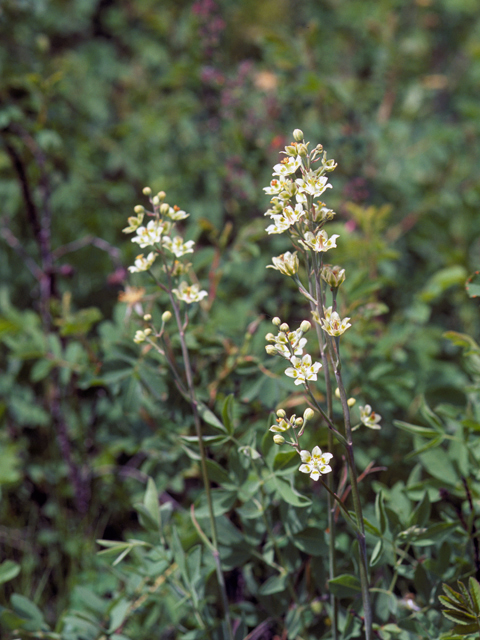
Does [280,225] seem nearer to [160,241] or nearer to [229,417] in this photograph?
[160,241]

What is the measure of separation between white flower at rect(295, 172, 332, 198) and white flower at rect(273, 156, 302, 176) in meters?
0.02

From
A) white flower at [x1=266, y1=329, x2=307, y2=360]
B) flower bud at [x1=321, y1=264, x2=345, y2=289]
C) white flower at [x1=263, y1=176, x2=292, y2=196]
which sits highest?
white flower at [x1=263, y1=176, x2=292, y2=196]

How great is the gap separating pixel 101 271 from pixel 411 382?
1434 mm

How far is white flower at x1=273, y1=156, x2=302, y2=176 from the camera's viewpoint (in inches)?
34.0

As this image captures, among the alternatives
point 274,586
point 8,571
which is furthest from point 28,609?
point 274,586

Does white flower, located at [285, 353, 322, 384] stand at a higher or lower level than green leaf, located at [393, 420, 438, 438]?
higher

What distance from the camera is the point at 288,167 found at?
2.89ft

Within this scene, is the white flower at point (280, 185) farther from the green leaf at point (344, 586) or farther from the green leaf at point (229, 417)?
the green leaf at point (344, 586)

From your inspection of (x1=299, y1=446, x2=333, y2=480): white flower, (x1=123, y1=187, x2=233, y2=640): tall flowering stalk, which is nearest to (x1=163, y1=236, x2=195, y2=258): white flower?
(x1=123, y1=187, x2=233, y2=640): tall flowering stalk

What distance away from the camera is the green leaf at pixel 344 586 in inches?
37.4

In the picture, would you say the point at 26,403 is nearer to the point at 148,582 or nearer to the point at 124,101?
the point at 148,582

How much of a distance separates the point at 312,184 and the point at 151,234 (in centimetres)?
A: 32

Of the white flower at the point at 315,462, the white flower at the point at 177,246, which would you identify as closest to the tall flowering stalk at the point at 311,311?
the white flower at the point at 315,462

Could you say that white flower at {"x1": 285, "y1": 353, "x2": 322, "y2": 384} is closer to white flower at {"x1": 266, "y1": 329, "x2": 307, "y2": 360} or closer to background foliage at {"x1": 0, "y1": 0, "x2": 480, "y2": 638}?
white flower at {"x1": 266, "y1": 329, "x2": 307, "y2": 360}
